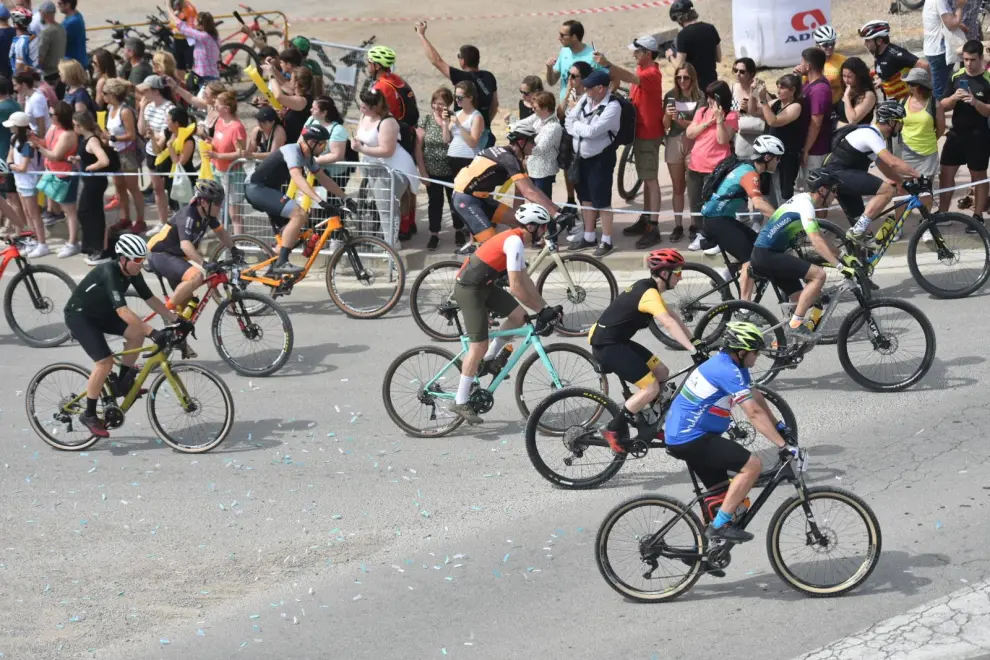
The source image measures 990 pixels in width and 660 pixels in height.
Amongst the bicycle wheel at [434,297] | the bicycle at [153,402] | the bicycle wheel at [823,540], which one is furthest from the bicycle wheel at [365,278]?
the bicycle wheel at [823,540]

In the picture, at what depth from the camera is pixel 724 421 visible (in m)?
7.79

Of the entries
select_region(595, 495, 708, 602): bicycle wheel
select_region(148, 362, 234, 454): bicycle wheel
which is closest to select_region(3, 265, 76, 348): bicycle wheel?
select_region(148, 362, 234, 454): bicycle wheel

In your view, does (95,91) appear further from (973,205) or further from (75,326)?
(973,205)

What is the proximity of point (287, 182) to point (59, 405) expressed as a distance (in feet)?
13.0

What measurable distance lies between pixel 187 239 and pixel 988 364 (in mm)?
7136

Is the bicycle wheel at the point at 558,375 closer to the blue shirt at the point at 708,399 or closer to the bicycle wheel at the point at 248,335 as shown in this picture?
the blue shirt at the point at 708,399

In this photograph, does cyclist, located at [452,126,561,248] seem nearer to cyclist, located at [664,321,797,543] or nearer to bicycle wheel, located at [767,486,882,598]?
cyclist, located at [664,321,797,543]

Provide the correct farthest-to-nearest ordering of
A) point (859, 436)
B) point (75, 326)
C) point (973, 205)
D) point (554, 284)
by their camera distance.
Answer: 1. point (973, 205)
2. point (554, 284)
3. point (75, 326)
4. point (859, 436)

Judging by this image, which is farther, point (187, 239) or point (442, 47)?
point (442, 47)

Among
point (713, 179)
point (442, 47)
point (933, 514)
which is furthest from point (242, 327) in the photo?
point (442, 47)

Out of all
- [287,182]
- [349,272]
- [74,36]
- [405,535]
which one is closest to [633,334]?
[405,535]

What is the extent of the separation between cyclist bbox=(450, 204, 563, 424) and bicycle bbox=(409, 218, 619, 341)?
164cm

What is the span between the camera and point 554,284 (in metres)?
12.7

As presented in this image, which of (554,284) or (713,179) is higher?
(713,179)
